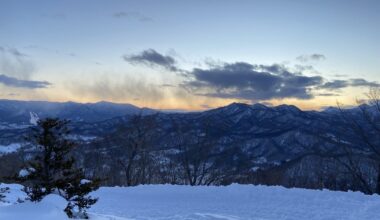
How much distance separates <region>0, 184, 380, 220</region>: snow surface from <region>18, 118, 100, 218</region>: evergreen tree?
0.97 meters

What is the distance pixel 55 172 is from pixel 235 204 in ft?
35.5

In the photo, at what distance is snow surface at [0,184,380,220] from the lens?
17938mm

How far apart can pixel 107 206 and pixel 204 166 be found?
2795cm

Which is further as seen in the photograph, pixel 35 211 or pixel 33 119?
pixel 33 119

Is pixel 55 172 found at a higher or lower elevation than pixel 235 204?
higher

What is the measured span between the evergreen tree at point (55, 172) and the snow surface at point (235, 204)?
973 mm

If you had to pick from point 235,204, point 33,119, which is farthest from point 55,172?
point 235,204

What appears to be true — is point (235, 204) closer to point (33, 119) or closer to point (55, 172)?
point (55, 172)

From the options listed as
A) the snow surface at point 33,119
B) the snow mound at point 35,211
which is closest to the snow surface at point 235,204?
the snow mound at point 35,211

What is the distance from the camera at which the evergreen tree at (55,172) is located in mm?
13578

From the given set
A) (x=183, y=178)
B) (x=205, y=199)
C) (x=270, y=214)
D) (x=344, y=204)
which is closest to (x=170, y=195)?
(x=205, y=199)

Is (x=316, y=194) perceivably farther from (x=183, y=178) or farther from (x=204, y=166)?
(x=183, y=178)

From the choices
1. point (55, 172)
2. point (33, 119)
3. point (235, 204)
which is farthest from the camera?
point (235, 204)

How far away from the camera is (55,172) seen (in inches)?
553
